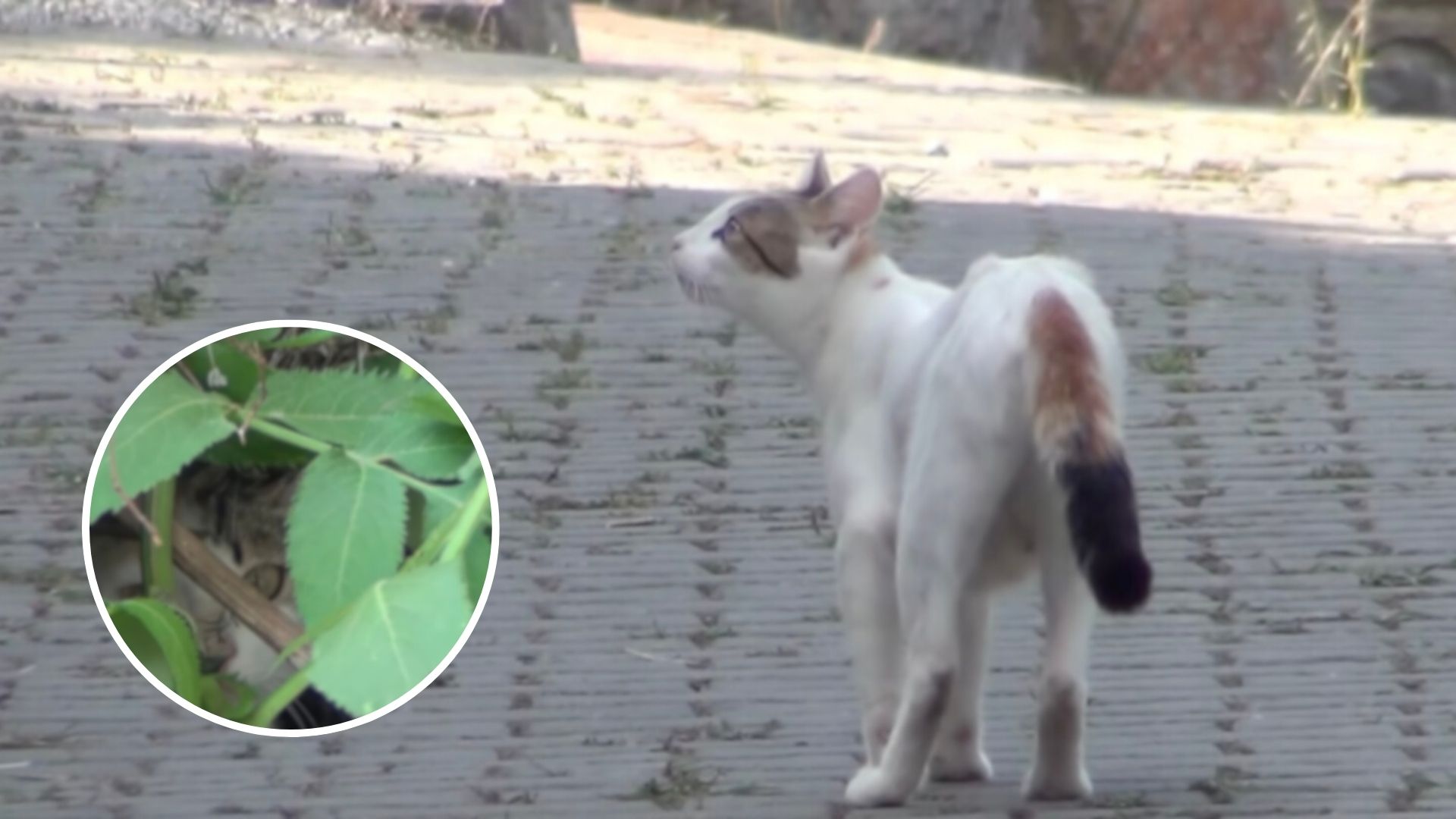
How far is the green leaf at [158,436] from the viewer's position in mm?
3652

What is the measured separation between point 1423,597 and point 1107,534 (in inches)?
80.3

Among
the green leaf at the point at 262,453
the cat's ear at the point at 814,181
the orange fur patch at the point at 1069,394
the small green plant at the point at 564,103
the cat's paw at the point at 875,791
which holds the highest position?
the small green plant at the point at 564,103

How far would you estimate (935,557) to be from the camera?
4.34 metres

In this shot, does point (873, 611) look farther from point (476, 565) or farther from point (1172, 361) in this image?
point (1172, 361)

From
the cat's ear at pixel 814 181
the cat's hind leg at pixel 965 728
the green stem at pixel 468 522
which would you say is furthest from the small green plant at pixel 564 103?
the green stem at pixel 468 522

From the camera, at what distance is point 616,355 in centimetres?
744

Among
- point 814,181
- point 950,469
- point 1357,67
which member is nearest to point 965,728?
point 950,469

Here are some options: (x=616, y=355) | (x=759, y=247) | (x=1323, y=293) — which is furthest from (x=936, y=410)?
(x=1323, y=293)

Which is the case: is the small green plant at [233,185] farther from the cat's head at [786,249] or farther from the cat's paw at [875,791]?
the cat's paw at [875,791]

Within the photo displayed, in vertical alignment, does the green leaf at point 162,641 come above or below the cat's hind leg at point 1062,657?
below

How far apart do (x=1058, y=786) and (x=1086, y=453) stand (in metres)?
0.72

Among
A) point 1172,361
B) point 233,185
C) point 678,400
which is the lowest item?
point 678,400

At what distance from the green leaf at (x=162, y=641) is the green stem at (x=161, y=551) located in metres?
0.03

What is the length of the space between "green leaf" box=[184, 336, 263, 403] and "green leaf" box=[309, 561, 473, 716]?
1.13ft
